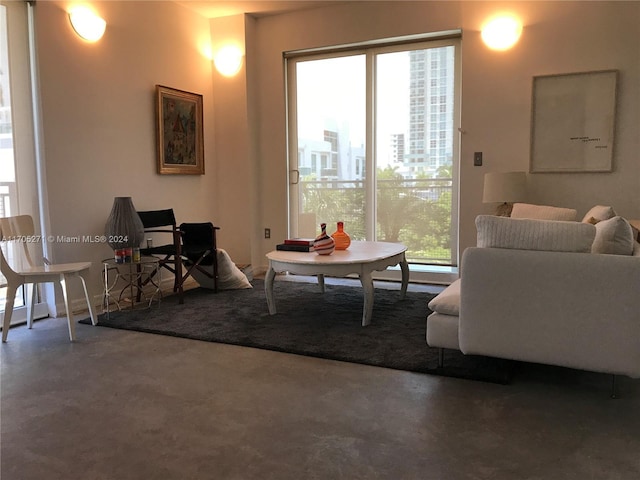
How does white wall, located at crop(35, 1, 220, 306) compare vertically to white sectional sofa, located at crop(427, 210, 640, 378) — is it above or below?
above

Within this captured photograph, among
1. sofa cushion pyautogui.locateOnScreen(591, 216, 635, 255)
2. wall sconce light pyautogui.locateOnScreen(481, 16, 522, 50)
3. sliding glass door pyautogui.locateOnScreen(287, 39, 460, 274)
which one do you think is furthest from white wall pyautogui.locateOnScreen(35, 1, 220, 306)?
sofa cushion pyautogui.locateOnScreen(591, 216, 635, 255)

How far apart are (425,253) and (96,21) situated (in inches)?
143

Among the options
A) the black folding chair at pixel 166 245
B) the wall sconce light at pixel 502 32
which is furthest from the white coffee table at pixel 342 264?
the wall sconce light at pixel 502 32

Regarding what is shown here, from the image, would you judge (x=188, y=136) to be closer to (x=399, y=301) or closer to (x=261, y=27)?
(x=261, y=27)

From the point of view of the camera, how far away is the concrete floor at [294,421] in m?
1.83

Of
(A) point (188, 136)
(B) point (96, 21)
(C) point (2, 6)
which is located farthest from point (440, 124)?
(C) point (2, 6)

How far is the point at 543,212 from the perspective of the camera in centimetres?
389

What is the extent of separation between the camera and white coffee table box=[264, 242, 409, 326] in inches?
134

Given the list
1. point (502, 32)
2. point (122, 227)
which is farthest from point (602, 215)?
point (122, 227)

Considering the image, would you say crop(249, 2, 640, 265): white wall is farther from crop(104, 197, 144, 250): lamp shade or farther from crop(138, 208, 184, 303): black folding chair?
crop(104, 197, 144, 250): lamp shade

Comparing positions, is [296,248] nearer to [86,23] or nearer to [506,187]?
[506,187]

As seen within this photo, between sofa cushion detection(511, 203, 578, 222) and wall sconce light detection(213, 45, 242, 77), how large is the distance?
127 inches

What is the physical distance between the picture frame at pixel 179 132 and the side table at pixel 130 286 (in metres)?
1.04

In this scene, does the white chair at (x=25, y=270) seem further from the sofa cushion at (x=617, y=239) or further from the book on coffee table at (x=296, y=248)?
the sofa cushion at (x=617, y=239)
